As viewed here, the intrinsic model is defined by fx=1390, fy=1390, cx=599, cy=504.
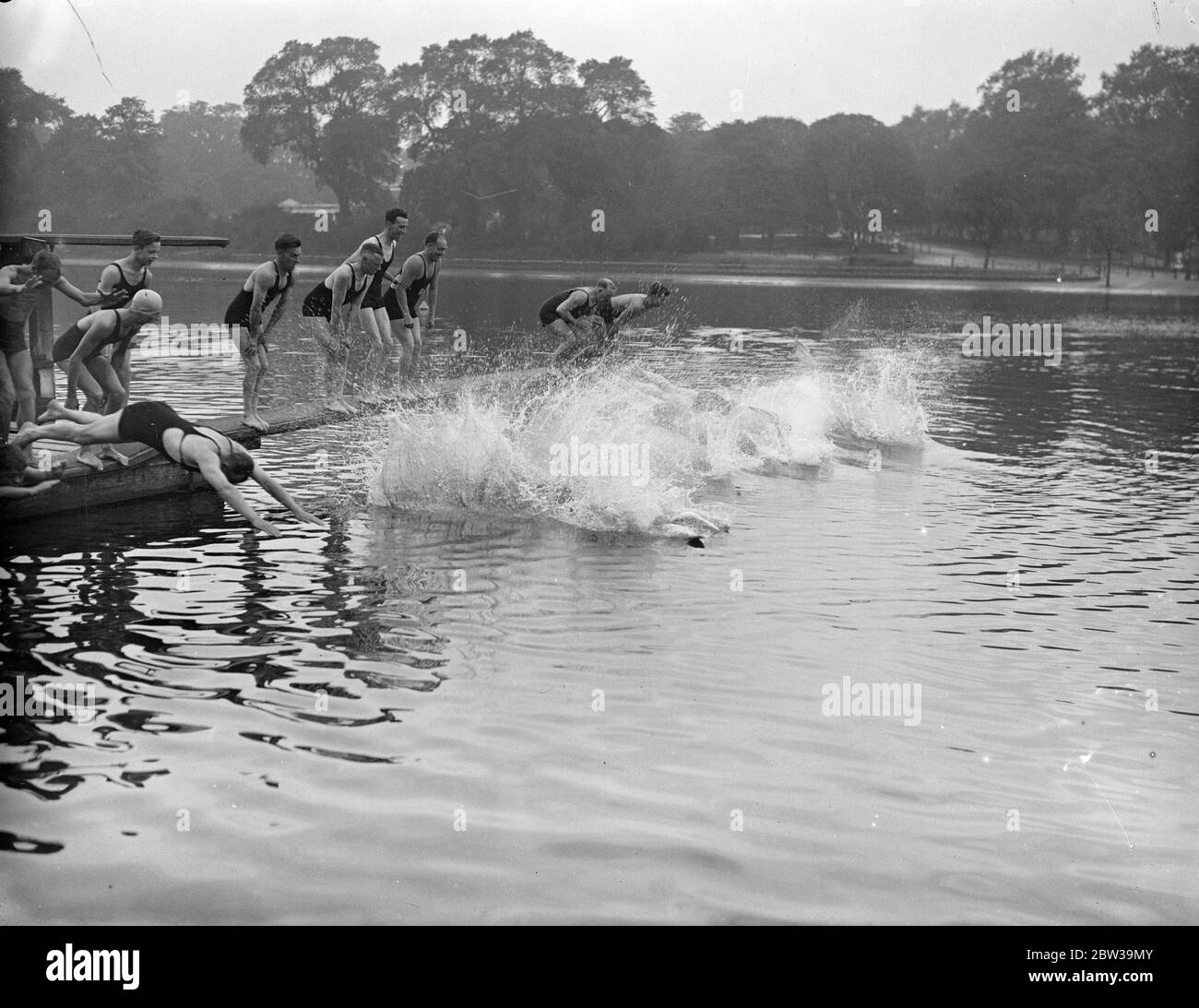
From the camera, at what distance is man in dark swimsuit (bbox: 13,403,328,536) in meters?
11.5

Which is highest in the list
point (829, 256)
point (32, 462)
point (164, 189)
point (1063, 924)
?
point (164, 189)

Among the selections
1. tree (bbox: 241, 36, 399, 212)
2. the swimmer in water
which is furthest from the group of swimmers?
tree (bbox: 241, 36, 399, 212)

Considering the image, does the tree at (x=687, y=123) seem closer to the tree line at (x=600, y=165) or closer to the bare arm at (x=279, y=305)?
the tree line at (x=600, y=165)

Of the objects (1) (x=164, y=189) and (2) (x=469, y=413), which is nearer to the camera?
(2) (x=469, y=413)

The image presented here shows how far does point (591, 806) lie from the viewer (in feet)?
22.7

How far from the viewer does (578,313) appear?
20328 millimetres

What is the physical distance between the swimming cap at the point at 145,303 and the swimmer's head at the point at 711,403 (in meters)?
7.98

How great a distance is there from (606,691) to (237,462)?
456 cm

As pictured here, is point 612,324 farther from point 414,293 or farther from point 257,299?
point 257,299

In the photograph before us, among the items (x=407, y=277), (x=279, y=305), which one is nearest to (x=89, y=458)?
(x=279, y=305)

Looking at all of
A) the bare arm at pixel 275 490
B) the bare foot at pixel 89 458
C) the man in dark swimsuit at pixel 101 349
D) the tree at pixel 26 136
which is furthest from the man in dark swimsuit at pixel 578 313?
the tree at pixel 26 136

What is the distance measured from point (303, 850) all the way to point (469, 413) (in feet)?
26.4
